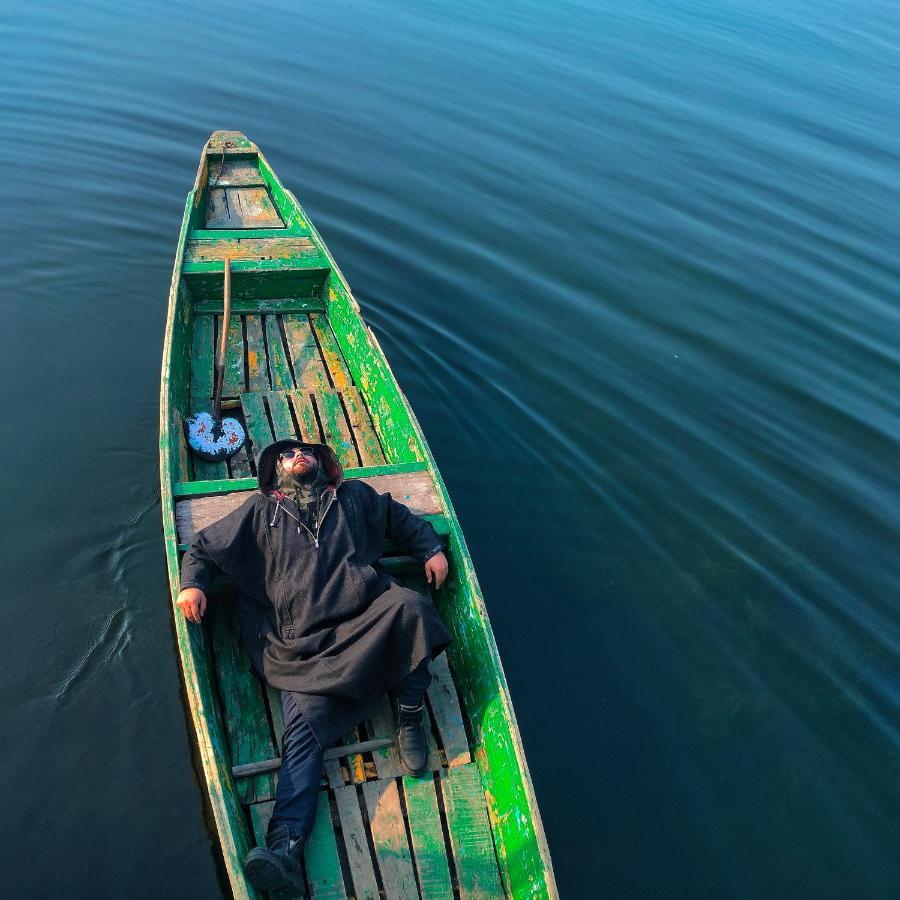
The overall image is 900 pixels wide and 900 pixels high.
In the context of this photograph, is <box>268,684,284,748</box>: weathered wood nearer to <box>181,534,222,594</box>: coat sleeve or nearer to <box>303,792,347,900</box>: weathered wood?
<box>303,792,347,900</box>: weathered wood

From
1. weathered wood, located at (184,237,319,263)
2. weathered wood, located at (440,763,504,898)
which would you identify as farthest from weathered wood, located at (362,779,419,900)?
weathered wood, located at (184,237,319,263)

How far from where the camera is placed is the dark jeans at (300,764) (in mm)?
4141

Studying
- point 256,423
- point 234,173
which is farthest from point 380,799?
point 234,173

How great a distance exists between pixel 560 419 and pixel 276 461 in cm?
440

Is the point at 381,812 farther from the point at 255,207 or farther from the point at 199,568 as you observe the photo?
the point at 255,207

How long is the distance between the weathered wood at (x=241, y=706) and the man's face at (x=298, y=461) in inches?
42.7

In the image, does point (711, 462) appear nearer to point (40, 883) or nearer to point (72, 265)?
point (40, 883)

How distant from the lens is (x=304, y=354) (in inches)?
309

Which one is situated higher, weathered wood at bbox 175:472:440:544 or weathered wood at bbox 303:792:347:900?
weathered wood at bbox 175:472:440:544

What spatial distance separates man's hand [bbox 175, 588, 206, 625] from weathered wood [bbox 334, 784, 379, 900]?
1.29 metres

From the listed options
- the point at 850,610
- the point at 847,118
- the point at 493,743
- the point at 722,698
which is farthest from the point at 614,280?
the point at 847,118

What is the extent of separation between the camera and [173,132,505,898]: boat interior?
14.0ft

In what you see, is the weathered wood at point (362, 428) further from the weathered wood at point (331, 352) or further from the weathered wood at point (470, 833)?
the weathered wood at point (470, 833)

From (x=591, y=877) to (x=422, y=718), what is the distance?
1585 millimetres
